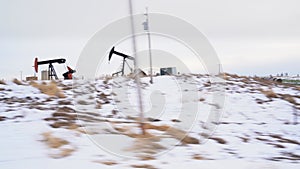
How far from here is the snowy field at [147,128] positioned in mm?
3580

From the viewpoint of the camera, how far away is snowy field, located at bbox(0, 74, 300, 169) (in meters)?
3.58

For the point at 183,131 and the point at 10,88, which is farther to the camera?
the point at 10,88

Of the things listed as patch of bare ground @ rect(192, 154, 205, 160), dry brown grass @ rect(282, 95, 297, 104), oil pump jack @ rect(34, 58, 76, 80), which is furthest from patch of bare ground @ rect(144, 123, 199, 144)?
oil pump jack @ rect(34, 58, 76, 80)

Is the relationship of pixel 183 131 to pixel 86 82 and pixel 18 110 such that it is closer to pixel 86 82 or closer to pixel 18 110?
pixel 18 110

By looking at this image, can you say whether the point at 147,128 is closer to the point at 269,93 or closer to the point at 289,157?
the point at 289,157

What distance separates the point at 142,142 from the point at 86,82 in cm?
558

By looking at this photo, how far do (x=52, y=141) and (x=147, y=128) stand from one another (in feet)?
4.94

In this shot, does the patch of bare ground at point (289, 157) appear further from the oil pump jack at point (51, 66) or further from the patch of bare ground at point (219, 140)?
the oil pump jack at point (51, 66)

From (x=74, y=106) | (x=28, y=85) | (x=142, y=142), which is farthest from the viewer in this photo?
(x=28, y=85)

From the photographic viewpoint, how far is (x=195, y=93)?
29.0 feet

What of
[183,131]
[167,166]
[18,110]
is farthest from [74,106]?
[167,166]

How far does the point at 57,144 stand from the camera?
3.77 meters

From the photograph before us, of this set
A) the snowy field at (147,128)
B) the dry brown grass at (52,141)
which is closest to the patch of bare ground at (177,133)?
the snowy field at (147,128)

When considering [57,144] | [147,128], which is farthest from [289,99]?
[57,144]
